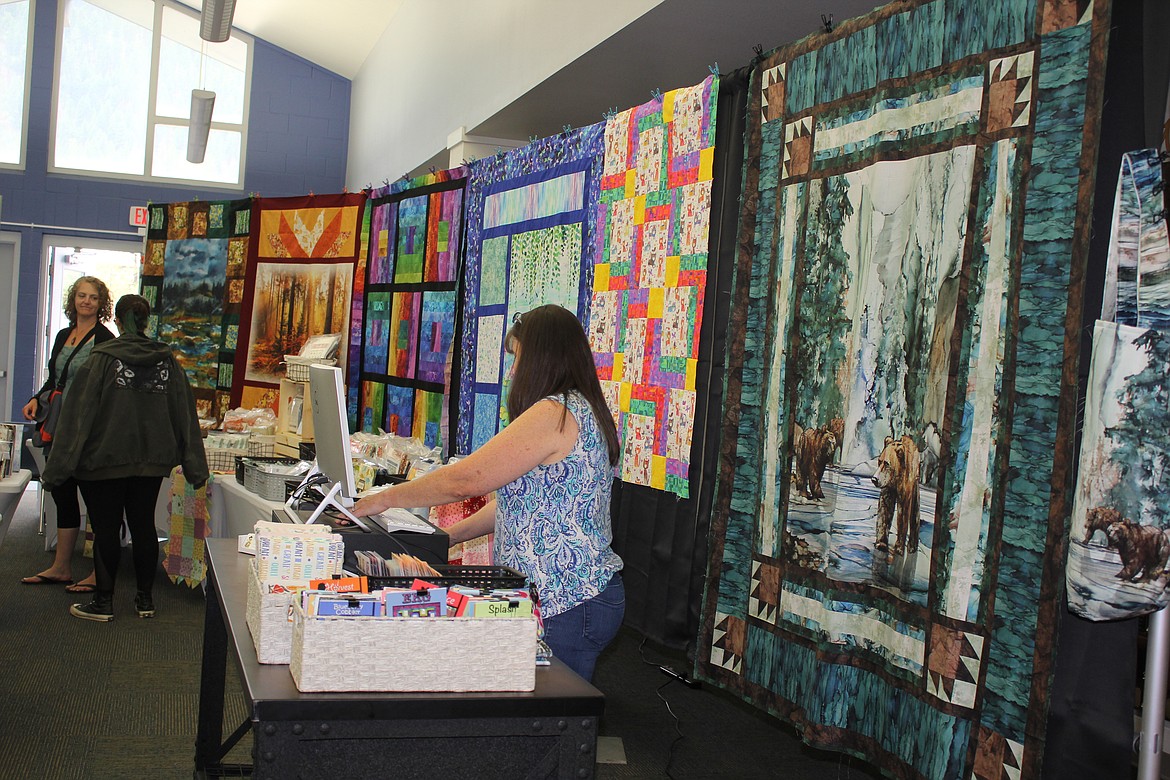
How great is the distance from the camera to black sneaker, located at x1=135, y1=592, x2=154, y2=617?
4.96 m

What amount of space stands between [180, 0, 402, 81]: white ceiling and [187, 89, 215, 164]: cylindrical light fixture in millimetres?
823

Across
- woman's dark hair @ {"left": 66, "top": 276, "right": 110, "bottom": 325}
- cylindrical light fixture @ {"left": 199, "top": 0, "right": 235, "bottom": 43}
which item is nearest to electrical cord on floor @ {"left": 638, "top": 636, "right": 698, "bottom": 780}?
woman's dark hair @ {"left": 66, "top": 276, "right": 110, "bottom": 325}

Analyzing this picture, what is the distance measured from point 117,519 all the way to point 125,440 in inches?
16.2

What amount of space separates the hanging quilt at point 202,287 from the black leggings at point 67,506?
7.77 feet

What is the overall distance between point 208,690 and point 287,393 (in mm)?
3634

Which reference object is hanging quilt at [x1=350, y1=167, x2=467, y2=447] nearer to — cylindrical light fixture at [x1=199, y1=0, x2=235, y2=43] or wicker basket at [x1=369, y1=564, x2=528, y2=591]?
cylindrical light fixture at [x1=199, y1=0, x2=235, y2=43]

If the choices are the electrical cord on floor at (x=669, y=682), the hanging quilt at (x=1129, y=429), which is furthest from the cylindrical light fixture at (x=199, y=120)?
the hanging quilt at (x=1129, y=429)

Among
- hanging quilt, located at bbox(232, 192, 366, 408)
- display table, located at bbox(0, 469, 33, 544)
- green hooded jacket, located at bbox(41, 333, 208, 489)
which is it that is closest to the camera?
display table, located at bbox(0, 469, 33, 544)

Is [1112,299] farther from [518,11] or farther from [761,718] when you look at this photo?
[518,11]

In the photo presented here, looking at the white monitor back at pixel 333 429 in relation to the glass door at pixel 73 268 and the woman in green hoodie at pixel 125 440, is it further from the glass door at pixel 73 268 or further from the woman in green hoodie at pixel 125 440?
the glass door at pixel 73 268

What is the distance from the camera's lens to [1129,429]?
184 cm

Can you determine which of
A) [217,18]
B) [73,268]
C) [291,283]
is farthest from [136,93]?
[291,283]

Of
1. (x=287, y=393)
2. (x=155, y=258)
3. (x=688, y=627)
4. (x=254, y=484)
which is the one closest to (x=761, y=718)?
(x=688, y=627)

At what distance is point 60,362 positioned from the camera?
5.46 m
